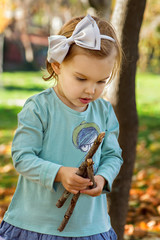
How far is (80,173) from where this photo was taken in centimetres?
168

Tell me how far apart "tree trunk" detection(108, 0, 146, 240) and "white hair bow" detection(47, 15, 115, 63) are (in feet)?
2.61

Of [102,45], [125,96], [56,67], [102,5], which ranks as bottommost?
[125,96]

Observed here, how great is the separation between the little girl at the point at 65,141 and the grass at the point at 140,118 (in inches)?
102

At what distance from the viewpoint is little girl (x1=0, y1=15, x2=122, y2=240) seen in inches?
68.9

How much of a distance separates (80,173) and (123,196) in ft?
3.87

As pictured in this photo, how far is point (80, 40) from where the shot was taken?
1.75 meters

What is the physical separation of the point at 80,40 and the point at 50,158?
56 cm

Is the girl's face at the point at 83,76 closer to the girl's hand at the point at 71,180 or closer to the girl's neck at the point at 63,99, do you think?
the girl's neck at the point at 63,99

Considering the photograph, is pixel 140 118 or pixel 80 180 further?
pixel 140 118

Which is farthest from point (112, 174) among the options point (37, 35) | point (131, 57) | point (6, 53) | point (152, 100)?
point (37, 35)

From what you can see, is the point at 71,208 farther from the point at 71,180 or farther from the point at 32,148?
the point at 32,148

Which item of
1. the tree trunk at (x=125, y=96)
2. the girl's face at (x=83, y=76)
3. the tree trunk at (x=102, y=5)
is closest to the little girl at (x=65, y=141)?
the girl's face at (x=83, y=76)

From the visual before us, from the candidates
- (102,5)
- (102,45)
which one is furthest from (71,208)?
(102,5)

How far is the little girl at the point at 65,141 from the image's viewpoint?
175 centimetres
